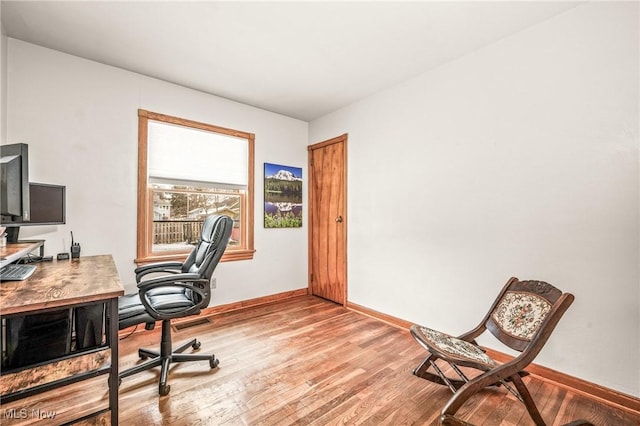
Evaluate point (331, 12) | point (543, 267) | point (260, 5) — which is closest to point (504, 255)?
point (543, 267)

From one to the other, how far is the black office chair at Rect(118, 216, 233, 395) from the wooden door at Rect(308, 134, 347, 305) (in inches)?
74.7

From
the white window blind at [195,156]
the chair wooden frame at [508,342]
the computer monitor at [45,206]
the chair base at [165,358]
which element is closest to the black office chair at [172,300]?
the chair base at [165,358]

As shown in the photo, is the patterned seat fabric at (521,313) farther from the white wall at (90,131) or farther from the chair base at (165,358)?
the white wall at (90,131)

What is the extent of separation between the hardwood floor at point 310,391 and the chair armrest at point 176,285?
49 cm

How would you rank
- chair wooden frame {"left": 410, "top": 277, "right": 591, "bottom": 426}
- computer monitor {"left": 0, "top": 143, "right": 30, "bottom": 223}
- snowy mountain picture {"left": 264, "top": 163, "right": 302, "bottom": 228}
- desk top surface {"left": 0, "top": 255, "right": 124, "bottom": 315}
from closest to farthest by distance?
desk top surface {"left": 0, "top": 255, "right": 124, "bottom": 315}, computer monitor {"left": 0, "top": 143, "right": 30, "bottom": 223}, chair wooden frame {"left": 410, "top": 277, "right": 591, "bottom": 426}, snowy mountain picture {"left": 264, "top": 163, "right": 302, "bottom": 228}

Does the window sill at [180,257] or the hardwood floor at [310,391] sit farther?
the window sill at [180,257]

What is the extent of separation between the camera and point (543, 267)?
2.13m

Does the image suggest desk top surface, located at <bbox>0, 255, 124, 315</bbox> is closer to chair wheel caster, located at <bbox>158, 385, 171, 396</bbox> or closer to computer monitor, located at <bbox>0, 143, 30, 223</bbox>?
computer monitor, located at <bbox>0, 143, 30, 223</bbox>

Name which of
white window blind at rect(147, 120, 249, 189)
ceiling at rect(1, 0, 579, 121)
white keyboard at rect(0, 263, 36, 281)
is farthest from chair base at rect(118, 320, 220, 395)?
ceiling at rect(1, 0, 579, 121)

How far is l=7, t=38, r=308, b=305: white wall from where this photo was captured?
2393mm

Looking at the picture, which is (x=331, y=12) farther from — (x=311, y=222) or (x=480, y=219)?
(x=311, y=222)

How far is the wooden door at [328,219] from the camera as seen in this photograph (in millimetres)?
3771

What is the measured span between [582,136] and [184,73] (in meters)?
3.45

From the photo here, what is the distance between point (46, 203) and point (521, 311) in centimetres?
358
